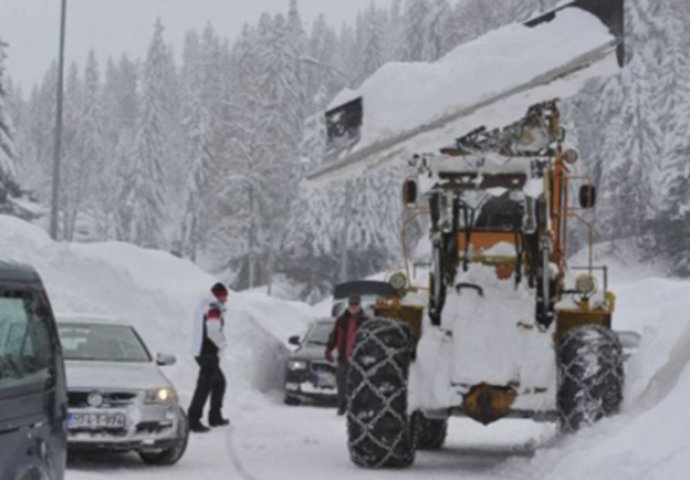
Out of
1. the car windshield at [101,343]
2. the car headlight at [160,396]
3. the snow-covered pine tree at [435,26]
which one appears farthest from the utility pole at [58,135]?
the snow-covered pine tree at [435,26]

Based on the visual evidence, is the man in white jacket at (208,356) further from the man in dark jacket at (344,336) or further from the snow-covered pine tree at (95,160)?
the snow-covered pine tree at (95,160)

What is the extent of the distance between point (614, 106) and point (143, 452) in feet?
188

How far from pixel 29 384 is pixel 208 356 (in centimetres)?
909

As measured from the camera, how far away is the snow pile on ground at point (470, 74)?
10.9 meters

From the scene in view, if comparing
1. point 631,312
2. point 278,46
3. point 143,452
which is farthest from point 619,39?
point 278,46

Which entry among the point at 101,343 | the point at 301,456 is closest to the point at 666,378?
the point at 301,456

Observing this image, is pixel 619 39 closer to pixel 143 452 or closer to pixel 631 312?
pixel 143 452

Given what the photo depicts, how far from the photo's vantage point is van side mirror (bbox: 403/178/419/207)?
463 inches

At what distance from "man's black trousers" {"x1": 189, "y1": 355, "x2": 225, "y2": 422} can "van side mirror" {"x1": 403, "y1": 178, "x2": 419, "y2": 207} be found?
490 centimetres

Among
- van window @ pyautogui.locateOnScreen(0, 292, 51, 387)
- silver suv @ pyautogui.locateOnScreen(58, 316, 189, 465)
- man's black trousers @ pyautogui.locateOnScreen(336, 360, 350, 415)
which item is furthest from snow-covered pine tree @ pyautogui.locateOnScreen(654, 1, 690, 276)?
van window @ pyautogui.locateOnScreen(0, 292, 51, 387)

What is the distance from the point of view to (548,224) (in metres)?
11.8

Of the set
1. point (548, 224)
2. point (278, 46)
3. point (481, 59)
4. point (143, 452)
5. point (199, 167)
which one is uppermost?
point (278, 46)

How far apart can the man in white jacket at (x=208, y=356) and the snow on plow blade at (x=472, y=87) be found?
4.81 m

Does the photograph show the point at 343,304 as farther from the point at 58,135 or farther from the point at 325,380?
the point at 58,135
